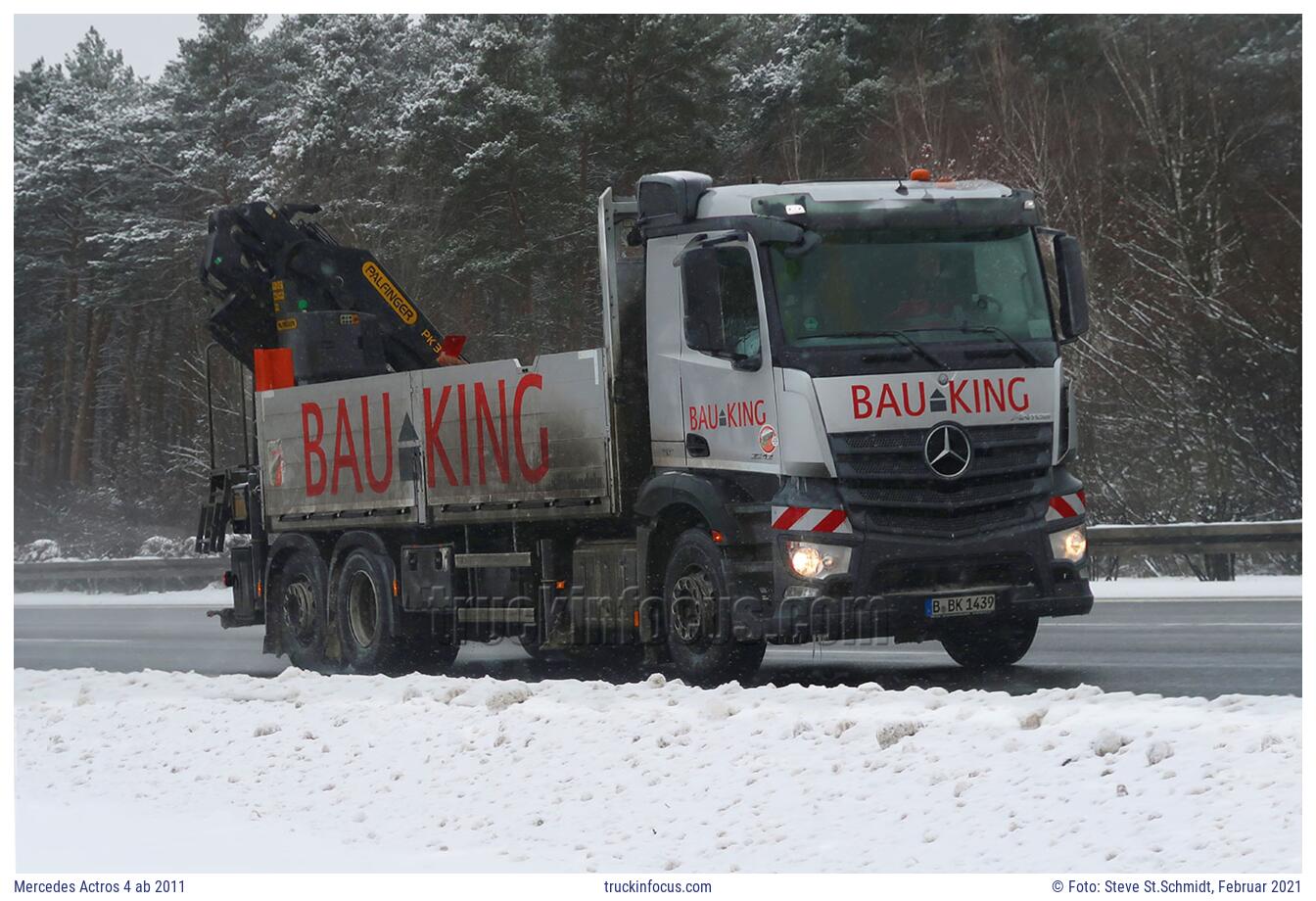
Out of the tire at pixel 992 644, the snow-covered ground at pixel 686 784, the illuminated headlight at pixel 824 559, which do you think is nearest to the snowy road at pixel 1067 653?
the tire at pixel 992 644

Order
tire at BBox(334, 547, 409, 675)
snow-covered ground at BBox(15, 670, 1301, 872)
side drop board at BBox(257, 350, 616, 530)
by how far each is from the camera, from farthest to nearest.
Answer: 1. tire at BBox(334, 547, 409, 675)
2. side drop board at BBox(257, 350, 616, 530)
3. snow-covered ground at BBox(15, 670, 1301, 872)

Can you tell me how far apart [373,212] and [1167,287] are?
58.5 ft

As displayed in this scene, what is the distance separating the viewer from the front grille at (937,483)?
11008 millimetres

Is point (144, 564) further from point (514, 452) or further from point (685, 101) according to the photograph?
point (514, 452)

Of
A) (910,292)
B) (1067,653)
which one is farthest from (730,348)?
(1067,653)

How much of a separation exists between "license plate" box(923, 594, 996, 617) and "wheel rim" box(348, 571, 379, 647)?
5234 millimetres

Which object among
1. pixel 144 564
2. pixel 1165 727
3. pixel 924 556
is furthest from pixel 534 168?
pixel 1165 727

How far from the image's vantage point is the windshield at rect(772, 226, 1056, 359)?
11.2m

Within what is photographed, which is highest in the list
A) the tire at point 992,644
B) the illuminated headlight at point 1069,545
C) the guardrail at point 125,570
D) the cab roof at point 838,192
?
the cab roof at point 838,192

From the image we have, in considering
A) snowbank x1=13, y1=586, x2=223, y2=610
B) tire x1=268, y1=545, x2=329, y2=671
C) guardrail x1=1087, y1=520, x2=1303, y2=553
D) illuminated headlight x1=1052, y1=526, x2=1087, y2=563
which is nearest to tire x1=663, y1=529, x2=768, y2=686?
illuminated headlight x1=1052, y1=526, x2=1087, y2=563

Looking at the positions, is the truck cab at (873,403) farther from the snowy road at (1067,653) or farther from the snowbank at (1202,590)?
the snowbank at (1202,590)

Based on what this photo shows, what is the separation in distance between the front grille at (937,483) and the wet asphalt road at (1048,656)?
1.09 m

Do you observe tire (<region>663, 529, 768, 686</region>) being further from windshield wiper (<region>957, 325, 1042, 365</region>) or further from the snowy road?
windshield wiper (<region>957, 325, 1042, 365</region>)

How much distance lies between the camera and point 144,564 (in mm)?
29812
